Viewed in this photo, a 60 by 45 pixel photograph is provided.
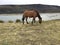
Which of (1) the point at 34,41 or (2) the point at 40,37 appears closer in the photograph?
(1) the point at 34,41

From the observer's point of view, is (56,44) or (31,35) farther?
(31,35)

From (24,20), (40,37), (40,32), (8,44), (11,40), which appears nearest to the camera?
(8,44)

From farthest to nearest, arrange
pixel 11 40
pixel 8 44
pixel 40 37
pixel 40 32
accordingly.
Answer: pixel 40 32
pixel 40 37
pixel 11 40
pixel 8 44

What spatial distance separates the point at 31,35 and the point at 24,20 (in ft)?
20.5

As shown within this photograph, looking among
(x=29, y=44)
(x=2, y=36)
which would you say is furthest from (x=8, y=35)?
(x=29, y=44)

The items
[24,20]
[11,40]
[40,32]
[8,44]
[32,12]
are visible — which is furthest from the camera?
[24,20]

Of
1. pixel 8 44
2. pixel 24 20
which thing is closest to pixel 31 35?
pixel 8 44

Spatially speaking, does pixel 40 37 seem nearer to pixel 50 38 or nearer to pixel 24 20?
pixel 50 38

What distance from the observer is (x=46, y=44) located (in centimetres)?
953

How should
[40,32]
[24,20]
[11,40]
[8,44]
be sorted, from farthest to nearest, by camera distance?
[24,20], [40,32], [11,40], [8,44]

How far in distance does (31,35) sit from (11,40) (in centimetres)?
146

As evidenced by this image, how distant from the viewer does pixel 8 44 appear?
30.5 feet

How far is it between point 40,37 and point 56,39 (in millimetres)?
774

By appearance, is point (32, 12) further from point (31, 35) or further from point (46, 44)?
point (46, 44)
